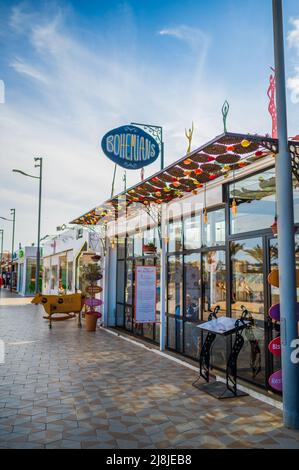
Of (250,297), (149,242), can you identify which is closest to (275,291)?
(250,297)

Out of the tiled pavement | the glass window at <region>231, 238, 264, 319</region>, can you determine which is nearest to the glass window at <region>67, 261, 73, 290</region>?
the tiled pavement

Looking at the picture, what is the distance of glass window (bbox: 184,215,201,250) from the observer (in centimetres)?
754

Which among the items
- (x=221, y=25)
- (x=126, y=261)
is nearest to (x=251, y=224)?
(x=221, y=25)

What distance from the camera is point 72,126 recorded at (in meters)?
7.46

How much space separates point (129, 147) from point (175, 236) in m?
2.78

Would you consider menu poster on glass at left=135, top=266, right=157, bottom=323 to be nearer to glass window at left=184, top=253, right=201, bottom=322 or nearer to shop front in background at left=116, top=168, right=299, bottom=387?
shop front in background at left=116, top=168, right=299, bottom=387

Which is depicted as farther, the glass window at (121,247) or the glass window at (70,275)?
A: the glass window at (70,275)

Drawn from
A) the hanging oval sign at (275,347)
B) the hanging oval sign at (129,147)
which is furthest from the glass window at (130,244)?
the hanging oval sign at (275,347)

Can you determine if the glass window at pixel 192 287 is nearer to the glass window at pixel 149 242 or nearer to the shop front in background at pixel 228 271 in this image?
the shop front in background at pixel 228 271

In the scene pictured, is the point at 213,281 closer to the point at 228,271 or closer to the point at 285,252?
the point at 228,271

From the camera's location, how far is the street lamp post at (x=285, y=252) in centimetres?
413

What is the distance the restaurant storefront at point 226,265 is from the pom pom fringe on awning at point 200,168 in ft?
1.23

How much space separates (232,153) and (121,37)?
8.80ft

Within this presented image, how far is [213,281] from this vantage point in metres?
6.92
